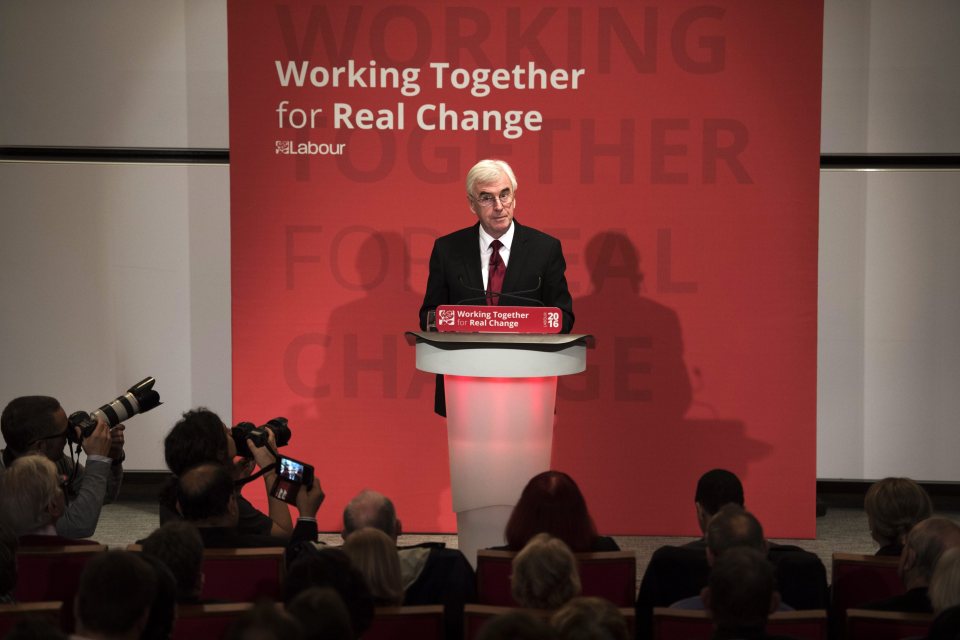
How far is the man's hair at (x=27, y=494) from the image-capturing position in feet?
11.7

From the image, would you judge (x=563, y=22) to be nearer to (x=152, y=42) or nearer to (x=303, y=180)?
(x=303, y=180)

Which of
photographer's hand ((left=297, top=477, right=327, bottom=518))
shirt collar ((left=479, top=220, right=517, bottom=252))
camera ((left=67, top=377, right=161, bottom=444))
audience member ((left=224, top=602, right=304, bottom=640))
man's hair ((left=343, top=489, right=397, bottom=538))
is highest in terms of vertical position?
shirt collar ((left=479, top=220, right=517, bottom=252))

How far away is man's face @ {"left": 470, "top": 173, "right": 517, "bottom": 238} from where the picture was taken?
474cm

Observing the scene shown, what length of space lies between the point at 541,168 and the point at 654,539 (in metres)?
2.01

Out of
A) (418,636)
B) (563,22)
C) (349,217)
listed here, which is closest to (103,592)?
(418,636)

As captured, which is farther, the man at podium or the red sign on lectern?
the man at podium

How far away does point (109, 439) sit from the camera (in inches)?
170

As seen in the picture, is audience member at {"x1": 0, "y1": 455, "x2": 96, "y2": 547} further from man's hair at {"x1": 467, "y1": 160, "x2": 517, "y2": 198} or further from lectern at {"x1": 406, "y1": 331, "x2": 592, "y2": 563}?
man's hair at {"x1": 467, "y1": 160, "x2": 517, "y2": 198}

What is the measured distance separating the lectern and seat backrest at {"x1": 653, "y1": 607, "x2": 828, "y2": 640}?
5.07 ft

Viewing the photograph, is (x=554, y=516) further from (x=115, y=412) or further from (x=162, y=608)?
(x=115, y=412)

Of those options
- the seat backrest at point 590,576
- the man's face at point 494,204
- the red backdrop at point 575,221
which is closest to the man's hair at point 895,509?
the seat backrest at point 590,576

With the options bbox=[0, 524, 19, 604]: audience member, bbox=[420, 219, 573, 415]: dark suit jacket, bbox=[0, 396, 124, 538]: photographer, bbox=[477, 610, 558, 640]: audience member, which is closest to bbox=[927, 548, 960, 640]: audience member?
bbox=[477, 610, 558, 640]: audience member

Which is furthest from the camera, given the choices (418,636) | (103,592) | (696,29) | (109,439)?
(696,29)

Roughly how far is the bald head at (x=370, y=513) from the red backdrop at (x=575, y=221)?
260 centimetres
